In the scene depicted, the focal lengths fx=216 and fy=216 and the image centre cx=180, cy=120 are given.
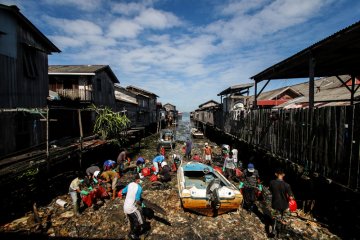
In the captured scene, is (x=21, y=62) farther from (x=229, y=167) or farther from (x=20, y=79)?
(x=229, y=167)

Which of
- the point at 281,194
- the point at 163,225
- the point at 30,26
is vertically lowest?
the point at 163,225

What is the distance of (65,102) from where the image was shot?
2325cm

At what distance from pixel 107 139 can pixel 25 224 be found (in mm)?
12506

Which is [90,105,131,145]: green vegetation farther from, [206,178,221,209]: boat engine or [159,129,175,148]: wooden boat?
[206,178,221,209]: boat engine

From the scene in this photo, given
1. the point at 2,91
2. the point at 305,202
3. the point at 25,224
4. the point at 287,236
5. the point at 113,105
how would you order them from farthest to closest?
1. the point at 113,105
2. the point at 2,91
3. the point at 305,202
4. the point at 25,224
5. the point at 287,236

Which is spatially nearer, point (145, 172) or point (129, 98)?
point (145, 172)

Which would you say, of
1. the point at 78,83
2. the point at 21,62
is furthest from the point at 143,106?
the point at 21,62

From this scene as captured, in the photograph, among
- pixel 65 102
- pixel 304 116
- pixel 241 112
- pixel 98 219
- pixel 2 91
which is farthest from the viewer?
pixel 65 102

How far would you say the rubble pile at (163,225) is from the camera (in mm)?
7402

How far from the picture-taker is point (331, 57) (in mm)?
11367

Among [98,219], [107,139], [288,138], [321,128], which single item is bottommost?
[98,219]

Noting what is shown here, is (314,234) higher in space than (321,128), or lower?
lower

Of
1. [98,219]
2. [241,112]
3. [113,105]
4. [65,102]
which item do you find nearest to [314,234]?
[98,219]

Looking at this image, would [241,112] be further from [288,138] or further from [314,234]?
[314,234]
